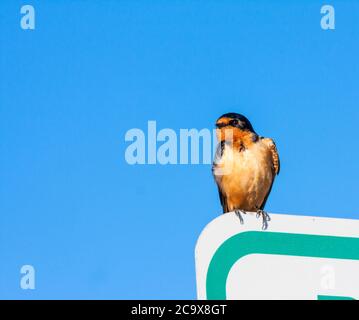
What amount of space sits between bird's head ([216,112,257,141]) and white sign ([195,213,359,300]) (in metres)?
2.62

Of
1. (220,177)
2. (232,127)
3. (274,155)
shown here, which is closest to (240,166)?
(220,177)

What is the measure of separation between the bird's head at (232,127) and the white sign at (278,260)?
2.62 metres

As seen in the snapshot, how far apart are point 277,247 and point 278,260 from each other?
5 centimetres

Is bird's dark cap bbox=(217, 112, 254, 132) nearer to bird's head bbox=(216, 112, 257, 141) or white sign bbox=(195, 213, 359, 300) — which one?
bird's head bbox=(216, 112, 257, 141)

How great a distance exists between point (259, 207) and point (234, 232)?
102 inches

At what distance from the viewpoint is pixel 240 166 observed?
16.5 ft

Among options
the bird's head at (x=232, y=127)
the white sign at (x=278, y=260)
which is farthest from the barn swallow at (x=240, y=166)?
the white sign at (x=278, y=260)

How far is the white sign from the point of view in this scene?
239 cm

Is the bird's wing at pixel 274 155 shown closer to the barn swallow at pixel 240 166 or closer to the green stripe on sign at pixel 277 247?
the barn swallow at pixel 240 166

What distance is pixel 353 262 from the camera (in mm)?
2422
